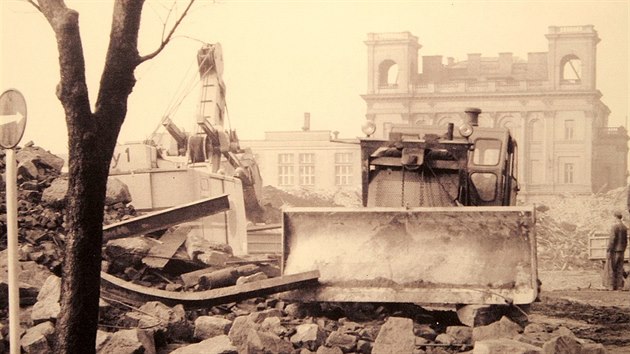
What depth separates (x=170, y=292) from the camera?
995 cm

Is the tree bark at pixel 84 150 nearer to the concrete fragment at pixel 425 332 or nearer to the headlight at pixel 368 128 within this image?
the concrete fragment at pixel 425 332

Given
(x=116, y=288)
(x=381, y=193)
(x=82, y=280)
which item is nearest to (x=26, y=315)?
(x=116, y=288)

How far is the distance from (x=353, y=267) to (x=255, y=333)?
209 cm

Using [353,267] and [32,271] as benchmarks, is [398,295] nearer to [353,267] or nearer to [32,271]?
[353,267]

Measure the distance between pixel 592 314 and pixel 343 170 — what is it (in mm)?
54319

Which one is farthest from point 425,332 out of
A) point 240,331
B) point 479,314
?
point 240,331

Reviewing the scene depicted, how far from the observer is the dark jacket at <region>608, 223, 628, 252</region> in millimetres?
17469

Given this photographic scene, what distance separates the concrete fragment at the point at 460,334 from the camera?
8.52m

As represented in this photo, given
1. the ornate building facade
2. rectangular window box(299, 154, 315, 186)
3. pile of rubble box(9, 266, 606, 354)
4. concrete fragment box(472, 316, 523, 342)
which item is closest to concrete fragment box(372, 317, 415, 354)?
pile of rubble box(9, 266, 606, 354)

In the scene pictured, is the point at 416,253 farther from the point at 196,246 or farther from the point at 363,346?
the point at 196,246

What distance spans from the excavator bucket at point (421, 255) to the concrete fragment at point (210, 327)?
1.05m

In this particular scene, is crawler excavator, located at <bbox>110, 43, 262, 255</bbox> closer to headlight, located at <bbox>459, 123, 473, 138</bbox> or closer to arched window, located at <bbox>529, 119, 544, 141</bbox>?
headlight, located at <bbox>459, 123, 473, 138</bbox>

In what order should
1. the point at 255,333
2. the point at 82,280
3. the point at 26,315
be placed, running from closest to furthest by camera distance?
1. the point at 82,280
2. the point at 255,333
3. the point at 26,315

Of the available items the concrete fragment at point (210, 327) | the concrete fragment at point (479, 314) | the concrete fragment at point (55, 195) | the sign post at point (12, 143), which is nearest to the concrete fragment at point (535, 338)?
the concrete fragment at point (479, 314)
